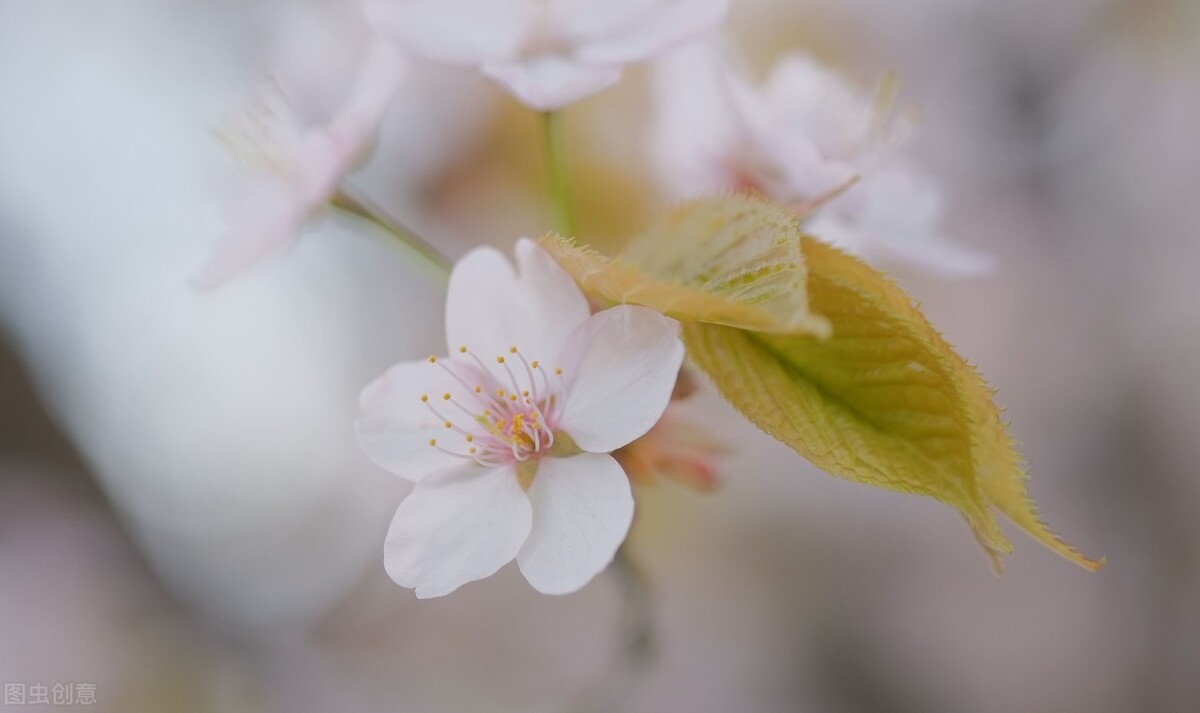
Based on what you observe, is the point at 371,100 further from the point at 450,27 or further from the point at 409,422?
the point at 409,422

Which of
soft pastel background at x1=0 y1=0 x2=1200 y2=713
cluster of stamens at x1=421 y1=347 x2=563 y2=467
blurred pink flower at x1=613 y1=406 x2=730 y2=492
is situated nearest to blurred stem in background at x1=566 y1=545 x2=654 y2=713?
blurred pink flower at x1=613 y1=406 x2=730 y2=492

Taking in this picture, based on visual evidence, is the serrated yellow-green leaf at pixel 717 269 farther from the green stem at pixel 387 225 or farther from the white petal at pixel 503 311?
the green stem at pixel 387 225

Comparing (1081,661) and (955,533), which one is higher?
(955,533)

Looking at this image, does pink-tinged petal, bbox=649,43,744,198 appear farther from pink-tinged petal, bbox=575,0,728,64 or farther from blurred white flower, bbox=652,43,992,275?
pink-tinged petal, bbox=575,0,728,64

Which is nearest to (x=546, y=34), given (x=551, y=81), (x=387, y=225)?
(x=551, y=81)

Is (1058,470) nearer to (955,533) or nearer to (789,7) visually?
(955,533)

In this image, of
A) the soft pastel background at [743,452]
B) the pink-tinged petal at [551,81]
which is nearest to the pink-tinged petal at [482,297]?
the pink-tinged petal at [551,81]

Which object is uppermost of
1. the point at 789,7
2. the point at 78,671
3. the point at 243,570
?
the point at 789,7

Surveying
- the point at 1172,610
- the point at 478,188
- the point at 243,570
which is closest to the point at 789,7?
the point at 478,188
